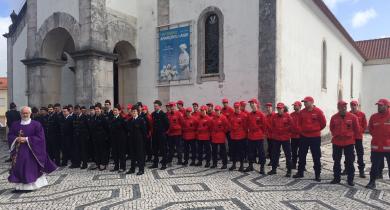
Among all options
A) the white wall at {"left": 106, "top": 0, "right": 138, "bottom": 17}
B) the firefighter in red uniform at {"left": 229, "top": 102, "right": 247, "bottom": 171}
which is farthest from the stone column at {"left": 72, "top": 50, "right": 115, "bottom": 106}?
the firefighter in red uniform at {"left": 229, "top": 102, "right": 247, "bottom": 171}

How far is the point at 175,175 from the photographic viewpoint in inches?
316

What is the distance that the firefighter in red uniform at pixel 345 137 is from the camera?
7.06 m

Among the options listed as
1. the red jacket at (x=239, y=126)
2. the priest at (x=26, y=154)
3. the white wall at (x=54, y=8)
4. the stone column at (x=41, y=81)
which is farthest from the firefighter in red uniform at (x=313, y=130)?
the stone column at (x=41, y=81)

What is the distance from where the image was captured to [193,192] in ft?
21.0

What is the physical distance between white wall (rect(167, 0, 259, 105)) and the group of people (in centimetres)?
194

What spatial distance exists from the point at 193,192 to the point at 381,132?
13.3ft

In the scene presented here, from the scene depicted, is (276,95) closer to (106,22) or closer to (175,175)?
(175,175)

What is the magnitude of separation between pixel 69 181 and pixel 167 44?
680 cm

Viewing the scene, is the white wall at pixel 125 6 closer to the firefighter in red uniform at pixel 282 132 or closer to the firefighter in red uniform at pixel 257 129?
the firefighter in red uniform at pixel 257 129

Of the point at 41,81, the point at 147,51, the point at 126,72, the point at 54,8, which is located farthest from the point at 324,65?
the point at 41,81

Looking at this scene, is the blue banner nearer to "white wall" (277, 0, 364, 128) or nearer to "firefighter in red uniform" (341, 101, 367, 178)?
"white wall" (277, 0, 364, 128)

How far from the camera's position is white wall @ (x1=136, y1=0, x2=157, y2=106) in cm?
1317

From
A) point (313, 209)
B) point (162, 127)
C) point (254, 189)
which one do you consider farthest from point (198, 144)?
point (313, 209)

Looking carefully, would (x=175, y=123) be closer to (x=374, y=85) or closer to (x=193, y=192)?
(x=193, y=192)
